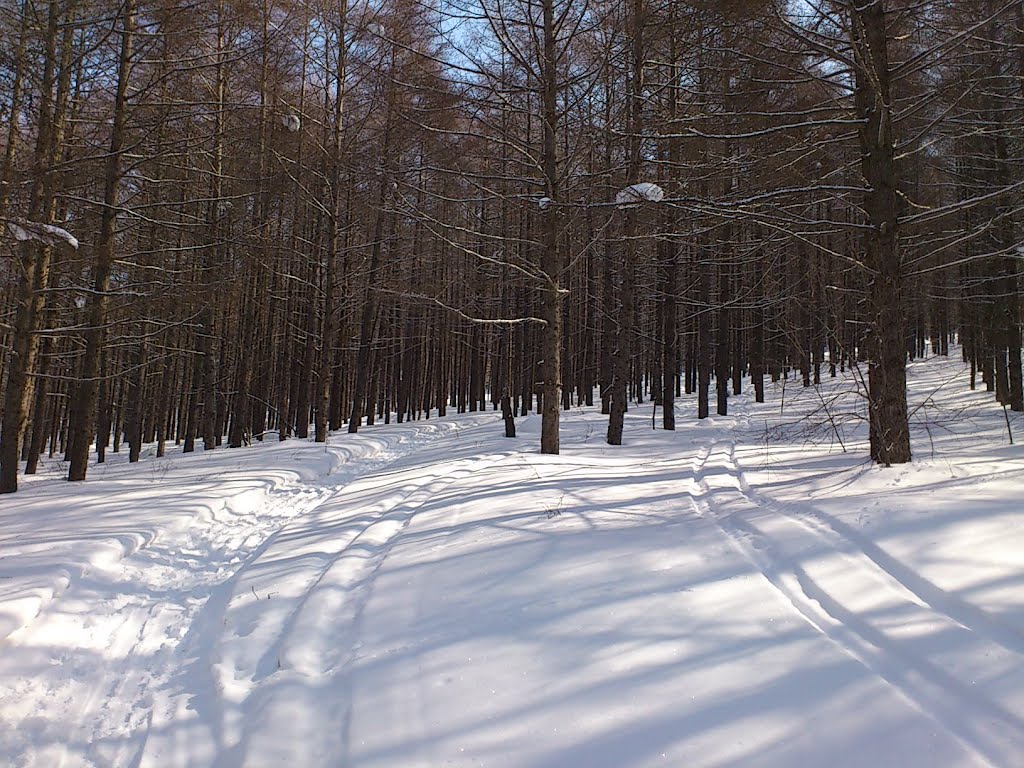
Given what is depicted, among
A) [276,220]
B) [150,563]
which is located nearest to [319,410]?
[276,220]

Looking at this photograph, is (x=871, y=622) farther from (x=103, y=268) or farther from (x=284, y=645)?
(x=103, y=268)

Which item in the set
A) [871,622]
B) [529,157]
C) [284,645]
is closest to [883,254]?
[871,622]

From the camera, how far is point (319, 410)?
16.0 metres

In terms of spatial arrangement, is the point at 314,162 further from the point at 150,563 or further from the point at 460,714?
the point at 460,714

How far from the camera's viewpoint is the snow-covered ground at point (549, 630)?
2.48 metres

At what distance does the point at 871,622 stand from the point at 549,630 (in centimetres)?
178

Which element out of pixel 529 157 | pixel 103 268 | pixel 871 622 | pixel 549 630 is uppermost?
pixel 529 157

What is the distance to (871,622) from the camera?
122 inches

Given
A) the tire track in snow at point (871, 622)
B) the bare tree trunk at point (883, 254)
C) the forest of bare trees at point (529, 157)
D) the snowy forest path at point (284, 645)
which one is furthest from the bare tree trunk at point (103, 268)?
the bare tree trunk at point (883, 254)

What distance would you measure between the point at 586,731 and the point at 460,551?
250cm

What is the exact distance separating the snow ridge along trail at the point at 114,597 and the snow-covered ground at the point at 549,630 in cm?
2

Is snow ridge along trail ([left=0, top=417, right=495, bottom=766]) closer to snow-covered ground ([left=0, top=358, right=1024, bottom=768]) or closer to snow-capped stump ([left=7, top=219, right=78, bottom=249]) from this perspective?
snow-covered ground ([left=0, top=358, right=1024, bottom=768])

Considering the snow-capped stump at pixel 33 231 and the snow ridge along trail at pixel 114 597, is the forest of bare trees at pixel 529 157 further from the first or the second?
the snow ridge along trail at pixel 114 597

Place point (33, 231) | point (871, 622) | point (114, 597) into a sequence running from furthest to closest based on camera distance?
point (33, 231)
point (114, 597)
point (871, 622)
